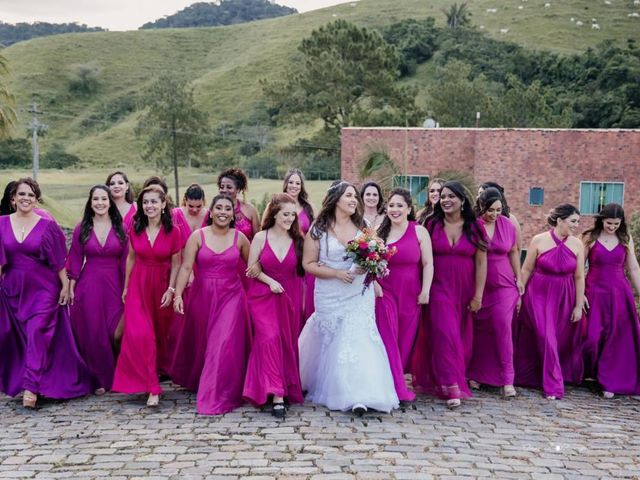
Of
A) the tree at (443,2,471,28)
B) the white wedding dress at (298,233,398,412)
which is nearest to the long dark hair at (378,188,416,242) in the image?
the white wedding dress at (298,233,398,412)

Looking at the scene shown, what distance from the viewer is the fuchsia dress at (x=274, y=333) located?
7.34 metres

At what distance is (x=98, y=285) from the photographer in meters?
8.15

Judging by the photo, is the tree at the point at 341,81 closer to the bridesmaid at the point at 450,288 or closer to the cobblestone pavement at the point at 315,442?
the bridesmaid at the point at 450,288

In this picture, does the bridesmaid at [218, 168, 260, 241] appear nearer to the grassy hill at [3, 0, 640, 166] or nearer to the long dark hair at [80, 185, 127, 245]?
the long dark hair at [80, 185, 127, 245]

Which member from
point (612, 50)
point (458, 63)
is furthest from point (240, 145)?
point (612, 50)

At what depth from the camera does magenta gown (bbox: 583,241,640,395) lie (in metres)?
8.83

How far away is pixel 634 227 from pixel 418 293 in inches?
597

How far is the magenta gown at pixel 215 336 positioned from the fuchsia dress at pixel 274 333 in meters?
0.16

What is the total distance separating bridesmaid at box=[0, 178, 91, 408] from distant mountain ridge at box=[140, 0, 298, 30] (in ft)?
458

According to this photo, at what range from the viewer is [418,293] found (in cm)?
801

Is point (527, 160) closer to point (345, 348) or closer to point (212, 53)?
point (345, 348)

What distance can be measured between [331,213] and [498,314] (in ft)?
7.09

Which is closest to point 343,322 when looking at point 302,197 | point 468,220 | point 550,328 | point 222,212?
point 222,212

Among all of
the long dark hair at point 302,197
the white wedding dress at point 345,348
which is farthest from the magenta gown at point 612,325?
the long dark hair at point 302,197
